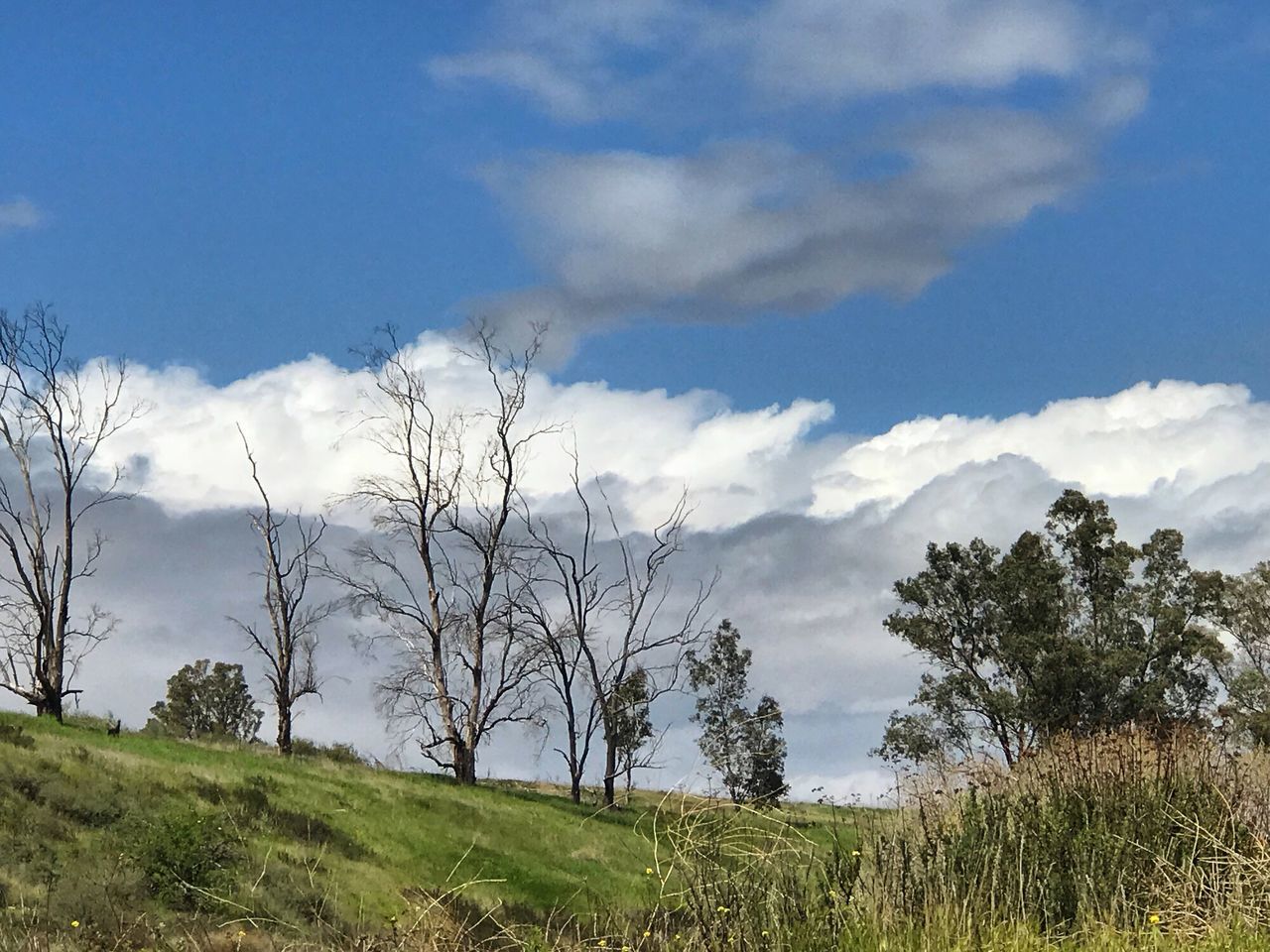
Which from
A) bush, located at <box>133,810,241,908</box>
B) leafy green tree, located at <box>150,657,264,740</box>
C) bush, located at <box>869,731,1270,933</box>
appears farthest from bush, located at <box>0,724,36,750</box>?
leafy green tree, located at <box>150,657,264,740</box>

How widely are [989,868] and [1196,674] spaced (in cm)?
3388

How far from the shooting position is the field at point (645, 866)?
26.3 feet

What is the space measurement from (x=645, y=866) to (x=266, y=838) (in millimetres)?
8065

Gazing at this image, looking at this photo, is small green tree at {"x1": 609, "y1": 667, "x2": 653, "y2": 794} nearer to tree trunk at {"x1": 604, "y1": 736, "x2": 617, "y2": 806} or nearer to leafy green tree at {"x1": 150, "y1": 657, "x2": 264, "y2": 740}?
tree trunk at {"x1": 604, "y1": 736, "x2": 617, "y2": 806}

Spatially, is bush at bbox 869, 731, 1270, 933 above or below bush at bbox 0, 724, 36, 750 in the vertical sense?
below

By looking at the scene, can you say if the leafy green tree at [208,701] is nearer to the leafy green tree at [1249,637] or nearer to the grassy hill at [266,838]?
the grassy hill at [266,838]

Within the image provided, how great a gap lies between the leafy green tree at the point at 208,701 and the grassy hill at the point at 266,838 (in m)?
26.7

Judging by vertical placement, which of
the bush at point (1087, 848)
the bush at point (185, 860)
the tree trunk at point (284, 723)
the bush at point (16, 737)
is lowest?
the bush at point (185, 860)

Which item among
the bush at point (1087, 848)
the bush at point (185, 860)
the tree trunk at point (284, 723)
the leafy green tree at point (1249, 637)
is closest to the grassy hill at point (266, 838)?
the bush at point (185, 860)

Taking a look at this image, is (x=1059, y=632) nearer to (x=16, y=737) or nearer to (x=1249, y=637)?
(x=1249, y=637)

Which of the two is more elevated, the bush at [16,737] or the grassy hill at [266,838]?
the bush at [16,737]

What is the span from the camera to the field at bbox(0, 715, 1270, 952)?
802 centimetres

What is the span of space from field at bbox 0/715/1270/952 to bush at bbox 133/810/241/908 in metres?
0.04

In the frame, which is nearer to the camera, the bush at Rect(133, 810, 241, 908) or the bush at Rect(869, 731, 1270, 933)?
the bush at Rect(869, 731, 1270, 933)
